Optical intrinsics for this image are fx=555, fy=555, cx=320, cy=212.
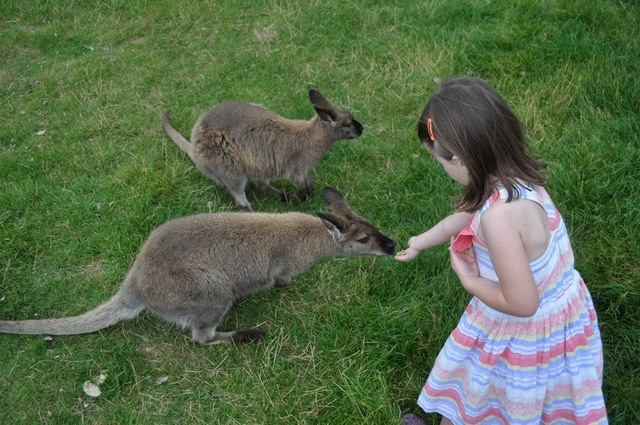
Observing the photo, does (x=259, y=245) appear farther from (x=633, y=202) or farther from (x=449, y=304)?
(x=633, y=202)

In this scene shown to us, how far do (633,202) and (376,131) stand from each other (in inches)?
82.9

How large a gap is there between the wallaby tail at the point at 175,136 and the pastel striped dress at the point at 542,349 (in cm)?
303

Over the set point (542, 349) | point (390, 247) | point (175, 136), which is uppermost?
point (542, 349)

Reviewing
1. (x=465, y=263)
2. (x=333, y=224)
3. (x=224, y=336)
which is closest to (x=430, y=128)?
(x=465, y=263)

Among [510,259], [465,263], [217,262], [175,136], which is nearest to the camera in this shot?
[510,259]

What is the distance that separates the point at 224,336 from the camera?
137 inches

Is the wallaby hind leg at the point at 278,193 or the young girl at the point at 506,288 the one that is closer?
the young girl at the point at 506,288

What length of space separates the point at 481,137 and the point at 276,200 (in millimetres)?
2806

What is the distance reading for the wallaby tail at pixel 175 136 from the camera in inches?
188

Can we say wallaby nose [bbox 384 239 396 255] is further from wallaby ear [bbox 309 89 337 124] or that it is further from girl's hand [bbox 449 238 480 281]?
wallaby ear [bbox 309 89 337 124]

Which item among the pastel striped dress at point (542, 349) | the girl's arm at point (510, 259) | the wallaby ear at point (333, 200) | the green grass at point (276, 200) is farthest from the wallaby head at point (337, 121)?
the girl's arm at point (510, 259)

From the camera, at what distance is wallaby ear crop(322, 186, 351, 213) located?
365cm

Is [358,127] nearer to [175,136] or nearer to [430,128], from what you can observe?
[175,136]

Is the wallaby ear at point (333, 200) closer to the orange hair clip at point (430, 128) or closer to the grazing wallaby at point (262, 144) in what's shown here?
the grazing wallaby at point (262, 144)
